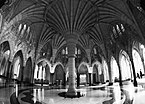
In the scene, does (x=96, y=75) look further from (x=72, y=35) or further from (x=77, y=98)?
(x=77, y=98)

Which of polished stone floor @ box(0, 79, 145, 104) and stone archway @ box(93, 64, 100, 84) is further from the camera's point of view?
stone archway @ box(93, 64, 100, 84)

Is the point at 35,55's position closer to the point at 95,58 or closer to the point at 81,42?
the point at 81,42

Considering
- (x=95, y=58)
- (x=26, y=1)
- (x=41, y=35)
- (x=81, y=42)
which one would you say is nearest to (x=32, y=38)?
(x=41, y=35)

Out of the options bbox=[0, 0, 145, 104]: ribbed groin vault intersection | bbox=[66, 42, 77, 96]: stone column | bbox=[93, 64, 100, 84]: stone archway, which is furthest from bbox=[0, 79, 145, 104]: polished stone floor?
bbox=[93, 64, 100, 84]: stone archway

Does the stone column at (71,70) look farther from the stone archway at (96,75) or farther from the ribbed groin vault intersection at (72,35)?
the stone archway at (96,75)

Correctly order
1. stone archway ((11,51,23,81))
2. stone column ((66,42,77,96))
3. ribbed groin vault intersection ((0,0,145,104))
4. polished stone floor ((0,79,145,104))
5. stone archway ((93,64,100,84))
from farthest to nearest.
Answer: stone archway ((93,64,100,84)) < stone archway ((11,51,23,81)) < stone column ((66,42,77,96)) < ribbed groin vault intersection ((0,0,145,104)) < polished stone floor ((0,79,145,104))

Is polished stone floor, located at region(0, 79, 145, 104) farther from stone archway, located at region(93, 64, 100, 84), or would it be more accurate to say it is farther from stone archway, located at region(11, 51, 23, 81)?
stone archway, located at region(93, 64, 100, 84)

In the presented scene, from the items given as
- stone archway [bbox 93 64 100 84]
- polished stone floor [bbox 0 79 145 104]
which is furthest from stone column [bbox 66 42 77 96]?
stone archway [bbox 93 64 100 84]

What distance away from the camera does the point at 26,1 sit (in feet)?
57.1

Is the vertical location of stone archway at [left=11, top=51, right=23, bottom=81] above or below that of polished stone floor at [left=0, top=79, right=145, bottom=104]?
above

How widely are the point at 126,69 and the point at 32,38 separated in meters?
29.4

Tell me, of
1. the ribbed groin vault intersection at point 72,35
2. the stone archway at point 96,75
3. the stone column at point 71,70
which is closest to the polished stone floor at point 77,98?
the ribbed groin vault intersection at point 72,35

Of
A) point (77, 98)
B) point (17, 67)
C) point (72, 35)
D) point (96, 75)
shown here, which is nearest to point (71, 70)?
point (77, 98)

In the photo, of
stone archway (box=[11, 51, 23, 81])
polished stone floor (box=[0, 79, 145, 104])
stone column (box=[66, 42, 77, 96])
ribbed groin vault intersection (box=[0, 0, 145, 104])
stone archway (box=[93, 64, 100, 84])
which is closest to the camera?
polished stone floor (box=[0, 79, 145, 104])
